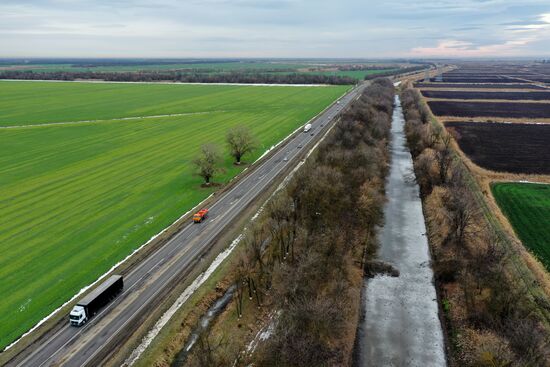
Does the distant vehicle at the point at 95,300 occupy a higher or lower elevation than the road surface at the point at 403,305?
higher

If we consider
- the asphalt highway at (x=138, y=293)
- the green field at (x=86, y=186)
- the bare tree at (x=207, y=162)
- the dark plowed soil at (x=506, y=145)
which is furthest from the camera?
the dark plowed soil at (x=506, y=145)

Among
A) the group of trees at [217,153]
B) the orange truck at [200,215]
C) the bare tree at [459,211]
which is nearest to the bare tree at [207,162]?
the group of trees at [217,153]

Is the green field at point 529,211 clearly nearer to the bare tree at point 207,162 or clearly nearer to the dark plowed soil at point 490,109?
the bare tree at point 207,162

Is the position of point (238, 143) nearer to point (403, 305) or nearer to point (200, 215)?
point (200, 215)

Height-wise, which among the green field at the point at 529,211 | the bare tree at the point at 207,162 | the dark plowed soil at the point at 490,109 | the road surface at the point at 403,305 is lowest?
the road surface at the point at 403,305

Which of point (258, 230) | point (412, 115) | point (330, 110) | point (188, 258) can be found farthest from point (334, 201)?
point (330, 110)

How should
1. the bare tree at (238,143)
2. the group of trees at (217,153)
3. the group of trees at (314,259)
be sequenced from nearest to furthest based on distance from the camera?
the group of trees at (314,259) < the group of trees at (217,153) < the bare tree at (238,143)
